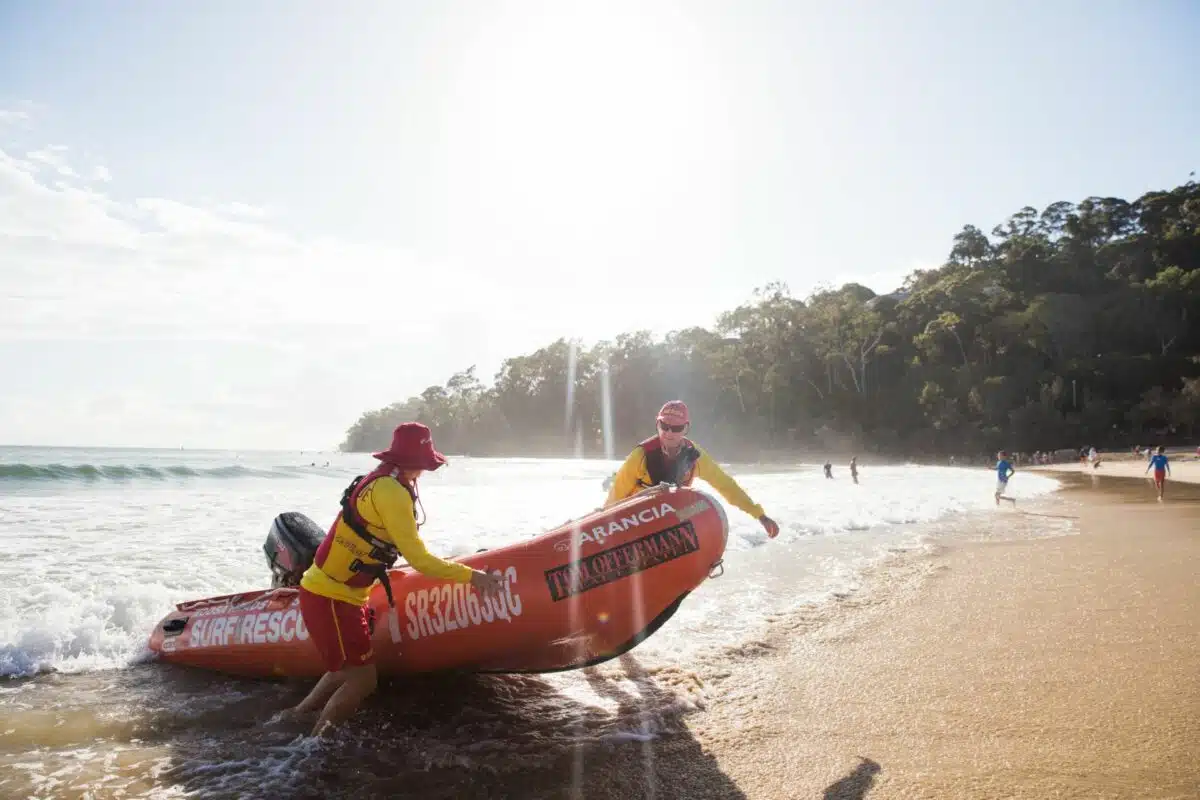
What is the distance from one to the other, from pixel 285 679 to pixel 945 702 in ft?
11.9

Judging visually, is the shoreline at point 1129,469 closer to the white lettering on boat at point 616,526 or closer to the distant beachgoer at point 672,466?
the distant beachgoer at point 672,466

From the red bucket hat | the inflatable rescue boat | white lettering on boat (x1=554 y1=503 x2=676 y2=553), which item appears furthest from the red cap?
the red bucket hat

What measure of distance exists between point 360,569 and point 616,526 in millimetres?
1267

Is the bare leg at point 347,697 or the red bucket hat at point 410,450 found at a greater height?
the red bucket hat at point 410,450

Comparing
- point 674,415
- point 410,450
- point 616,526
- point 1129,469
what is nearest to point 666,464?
point 674,415

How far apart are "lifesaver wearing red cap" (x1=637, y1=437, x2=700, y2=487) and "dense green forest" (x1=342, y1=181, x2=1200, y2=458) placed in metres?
52.6

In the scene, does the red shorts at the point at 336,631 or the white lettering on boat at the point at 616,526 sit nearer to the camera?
the red shorts at the point at 336,631

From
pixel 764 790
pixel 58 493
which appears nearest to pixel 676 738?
pixel 764 790

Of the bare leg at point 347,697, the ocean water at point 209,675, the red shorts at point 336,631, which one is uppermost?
the red shorts at point 336,631

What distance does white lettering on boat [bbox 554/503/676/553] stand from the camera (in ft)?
12.0

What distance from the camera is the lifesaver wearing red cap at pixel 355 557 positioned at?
326 cm

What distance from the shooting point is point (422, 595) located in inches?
148

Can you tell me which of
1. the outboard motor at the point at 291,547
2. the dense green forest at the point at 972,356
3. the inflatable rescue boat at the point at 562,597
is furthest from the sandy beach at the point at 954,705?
the dense green forest at the point at 972,356

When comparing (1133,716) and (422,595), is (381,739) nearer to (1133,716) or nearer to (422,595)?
(422,595)
